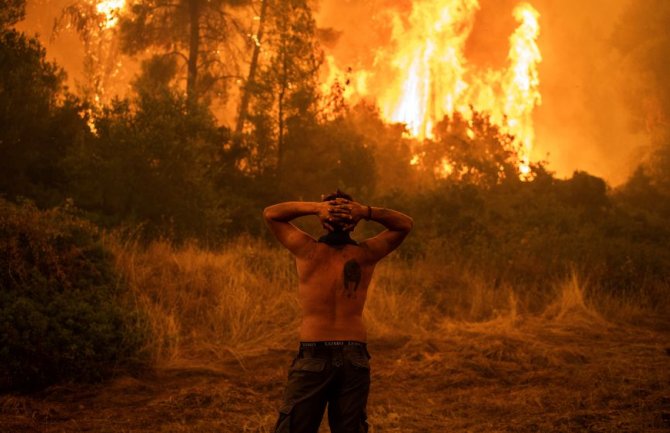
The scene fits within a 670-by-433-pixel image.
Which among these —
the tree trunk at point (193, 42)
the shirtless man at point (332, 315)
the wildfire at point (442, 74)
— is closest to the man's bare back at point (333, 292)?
the shirtless man at point (332, 315)

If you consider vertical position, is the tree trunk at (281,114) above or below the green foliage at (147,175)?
above

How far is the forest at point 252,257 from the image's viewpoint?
24.0 feet

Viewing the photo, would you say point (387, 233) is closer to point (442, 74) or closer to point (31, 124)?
point (31, 124)

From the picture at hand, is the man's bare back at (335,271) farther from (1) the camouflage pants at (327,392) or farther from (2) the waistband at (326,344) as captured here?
(1) the camouflage pants at (327,392)

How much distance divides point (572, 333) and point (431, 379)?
11.3ft

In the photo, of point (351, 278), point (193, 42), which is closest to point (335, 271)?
point (351, 278)

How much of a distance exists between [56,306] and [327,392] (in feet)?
17.7

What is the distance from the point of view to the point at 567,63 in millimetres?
59125

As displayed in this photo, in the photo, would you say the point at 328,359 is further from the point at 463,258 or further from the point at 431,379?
the point at 463,258

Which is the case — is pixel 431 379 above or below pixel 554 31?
below

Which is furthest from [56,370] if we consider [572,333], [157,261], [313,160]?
[313,160]

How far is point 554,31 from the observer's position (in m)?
59.5

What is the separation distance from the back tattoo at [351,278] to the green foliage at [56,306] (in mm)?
4716

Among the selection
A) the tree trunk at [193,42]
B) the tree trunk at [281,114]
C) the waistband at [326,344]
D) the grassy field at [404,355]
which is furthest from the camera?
the tree trunk at [193,42]
